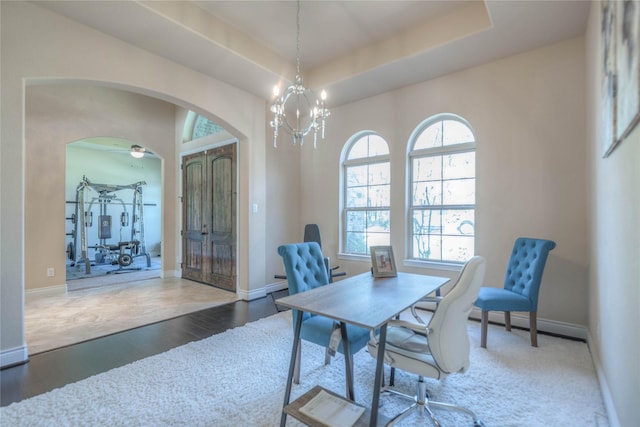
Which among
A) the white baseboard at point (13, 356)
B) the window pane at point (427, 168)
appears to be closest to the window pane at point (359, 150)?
the window pane at point (427, 168)

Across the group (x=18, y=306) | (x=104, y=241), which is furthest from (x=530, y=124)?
(x=104, y=241)

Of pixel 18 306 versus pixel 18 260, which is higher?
pixel 18 260

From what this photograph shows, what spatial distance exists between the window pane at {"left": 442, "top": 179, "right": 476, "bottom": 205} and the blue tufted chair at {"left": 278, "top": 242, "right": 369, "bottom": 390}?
2154mm

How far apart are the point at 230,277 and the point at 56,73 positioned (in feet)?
11.0

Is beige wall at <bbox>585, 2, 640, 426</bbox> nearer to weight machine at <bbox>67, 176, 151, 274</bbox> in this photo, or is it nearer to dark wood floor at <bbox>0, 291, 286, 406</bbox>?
dark wood floor at <bbox>0, 291, 286, 406</bbox>

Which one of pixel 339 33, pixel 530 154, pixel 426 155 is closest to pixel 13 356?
pixel 339 33

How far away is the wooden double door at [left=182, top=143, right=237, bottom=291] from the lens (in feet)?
16.0

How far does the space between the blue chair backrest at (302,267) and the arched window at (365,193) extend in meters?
2.05

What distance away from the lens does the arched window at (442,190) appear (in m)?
3.69

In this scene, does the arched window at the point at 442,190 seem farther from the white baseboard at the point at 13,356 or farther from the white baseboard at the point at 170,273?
the white baseboard at the point at 170,273

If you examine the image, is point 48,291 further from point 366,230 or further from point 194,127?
point 366,230

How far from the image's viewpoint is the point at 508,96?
333 centimetres

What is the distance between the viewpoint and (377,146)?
4.52 m

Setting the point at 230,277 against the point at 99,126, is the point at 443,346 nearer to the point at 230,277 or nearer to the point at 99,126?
the point at 230,277
